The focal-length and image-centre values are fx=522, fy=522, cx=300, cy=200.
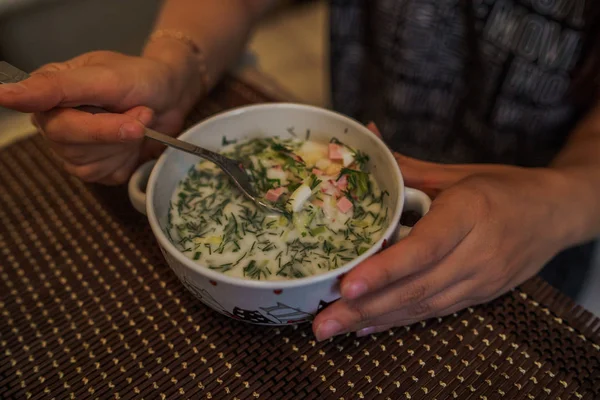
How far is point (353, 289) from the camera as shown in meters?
0.53

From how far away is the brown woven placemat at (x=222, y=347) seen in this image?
0.59 m

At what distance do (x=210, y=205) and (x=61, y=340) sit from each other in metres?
0.25

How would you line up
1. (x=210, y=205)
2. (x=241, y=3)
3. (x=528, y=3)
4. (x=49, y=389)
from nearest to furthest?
1. (x=49, y=389)
2. (x=210, y=205)
3. (x=528, y=3)
4. (x=241, y=3)

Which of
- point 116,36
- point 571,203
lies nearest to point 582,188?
point 571,203

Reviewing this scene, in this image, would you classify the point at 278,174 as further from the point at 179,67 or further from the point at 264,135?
the point at 179,67

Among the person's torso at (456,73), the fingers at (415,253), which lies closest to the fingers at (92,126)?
the fingers at (415,253)

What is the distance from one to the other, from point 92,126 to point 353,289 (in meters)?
0.39

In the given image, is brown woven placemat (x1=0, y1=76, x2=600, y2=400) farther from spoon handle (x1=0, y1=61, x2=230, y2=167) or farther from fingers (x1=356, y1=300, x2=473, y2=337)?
spoon handle (x1=0, y1=61, x2=230, y2=167)

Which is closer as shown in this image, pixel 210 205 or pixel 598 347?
pixel 598 347

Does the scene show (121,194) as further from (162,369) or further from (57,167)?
(162,369)

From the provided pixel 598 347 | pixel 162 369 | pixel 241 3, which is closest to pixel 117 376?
pixel 162 369

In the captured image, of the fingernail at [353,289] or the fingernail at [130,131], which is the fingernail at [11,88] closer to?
the fingernail at [130,131]

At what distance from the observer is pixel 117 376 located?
23.9 inches

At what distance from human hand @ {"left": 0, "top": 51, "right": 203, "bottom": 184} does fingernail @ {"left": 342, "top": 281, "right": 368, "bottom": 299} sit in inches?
12.7
